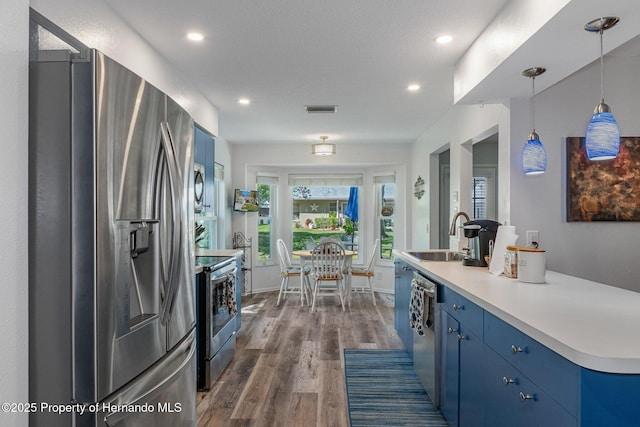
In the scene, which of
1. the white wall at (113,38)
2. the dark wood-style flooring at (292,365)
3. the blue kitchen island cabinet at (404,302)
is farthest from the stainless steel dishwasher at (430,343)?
the white wall at (113,38)

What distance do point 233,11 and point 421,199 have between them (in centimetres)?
411

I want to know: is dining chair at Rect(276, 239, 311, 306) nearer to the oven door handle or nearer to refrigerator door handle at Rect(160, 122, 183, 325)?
the oven door handle

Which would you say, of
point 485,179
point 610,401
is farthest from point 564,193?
point 485,179

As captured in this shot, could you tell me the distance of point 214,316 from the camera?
Answer: 295cm

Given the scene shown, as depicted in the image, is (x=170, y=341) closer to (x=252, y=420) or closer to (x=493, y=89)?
(x=252, y=420)

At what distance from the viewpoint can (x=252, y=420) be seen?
2.46m

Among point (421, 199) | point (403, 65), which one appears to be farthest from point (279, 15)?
point (421, 199)

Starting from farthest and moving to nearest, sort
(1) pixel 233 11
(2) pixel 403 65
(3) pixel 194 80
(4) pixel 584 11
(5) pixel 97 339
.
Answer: (3) pixel 194 80
(2) pixel 403 65
(1) pixel 233 11
(4) pixel 584 11
(5) pixel 97 339

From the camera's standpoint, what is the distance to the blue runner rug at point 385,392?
249cm

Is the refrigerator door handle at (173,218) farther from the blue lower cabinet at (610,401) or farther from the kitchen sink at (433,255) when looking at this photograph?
the kitchen sink at (433,255)

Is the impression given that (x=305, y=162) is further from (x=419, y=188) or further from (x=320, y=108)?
(x=320, y=108)

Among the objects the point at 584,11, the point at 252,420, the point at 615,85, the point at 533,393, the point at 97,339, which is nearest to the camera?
the point at 97,339

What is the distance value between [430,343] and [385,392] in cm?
58

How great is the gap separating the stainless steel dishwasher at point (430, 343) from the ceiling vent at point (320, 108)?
7.01 feet
